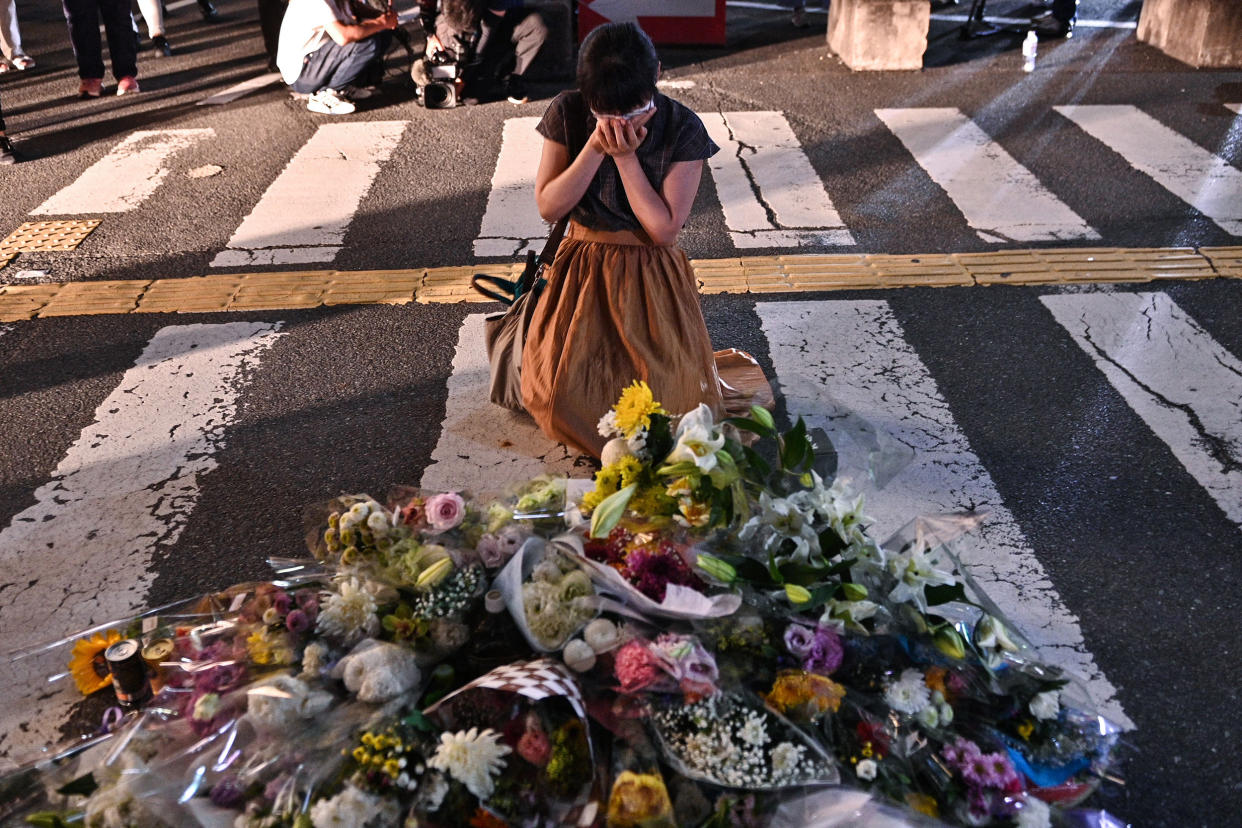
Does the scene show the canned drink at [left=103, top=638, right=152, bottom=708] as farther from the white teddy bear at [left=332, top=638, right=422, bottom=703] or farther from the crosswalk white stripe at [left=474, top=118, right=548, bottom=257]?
the crosswalk white stripe at [left=474, top=118, right=548, bottom=257]

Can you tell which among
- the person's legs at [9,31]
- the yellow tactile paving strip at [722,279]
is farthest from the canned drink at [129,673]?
the person's legs at [9,31]

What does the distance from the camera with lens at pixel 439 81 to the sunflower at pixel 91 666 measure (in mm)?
5703

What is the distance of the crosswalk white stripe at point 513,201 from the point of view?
5574 millimetres

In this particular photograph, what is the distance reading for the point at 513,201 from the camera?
20.1ft

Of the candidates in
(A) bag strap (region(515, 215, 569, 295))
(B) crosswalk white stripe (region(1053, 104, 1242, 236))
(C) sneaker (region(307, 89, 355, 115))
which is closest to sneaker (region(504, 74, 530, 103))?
(C) sneaker (region(307, 89, 355, 115))

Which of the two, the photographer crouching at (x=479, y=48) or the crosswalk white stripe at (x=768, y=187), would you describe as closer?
the crosswalk white stripe at (x=768, y=187)

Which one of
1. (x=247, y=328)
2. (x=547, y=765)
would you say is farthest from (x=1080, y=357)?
(x=247, y=328)

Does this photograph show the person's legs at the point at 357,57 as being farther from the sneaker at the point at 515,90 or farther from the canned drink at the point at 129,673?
the canned drink at the point at 129,673

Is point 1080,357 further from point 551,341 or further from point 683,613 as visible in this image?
point 683,613

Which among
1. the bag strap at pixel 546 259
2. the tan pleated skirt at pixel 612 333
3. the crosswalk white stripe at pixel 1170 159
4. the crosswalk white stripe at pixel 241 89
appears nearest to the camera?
the tan pleated skirt at pixel 612 333

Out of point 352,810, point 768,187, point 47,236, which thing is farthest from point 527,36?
point 352,810

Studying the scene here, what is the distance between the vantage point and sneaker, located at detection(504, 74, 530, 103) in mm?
7922

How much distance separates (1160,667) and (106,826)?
254 cm

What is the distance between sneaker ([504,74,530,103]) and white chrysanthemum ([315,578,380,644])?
6153mm
